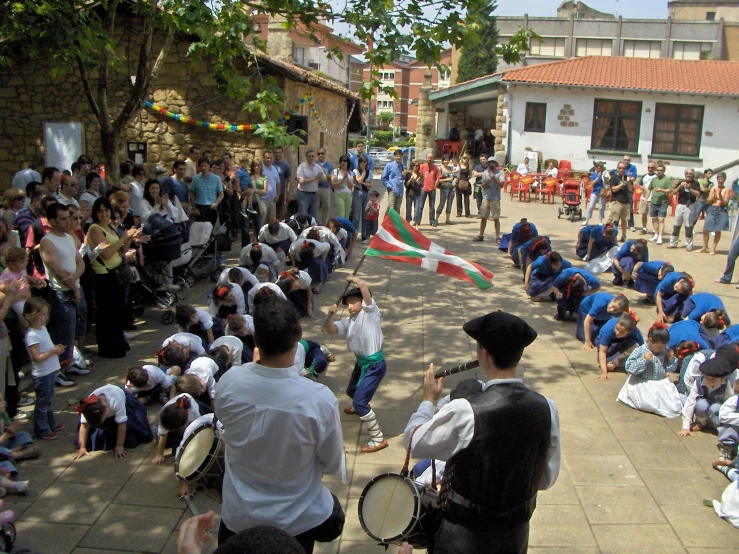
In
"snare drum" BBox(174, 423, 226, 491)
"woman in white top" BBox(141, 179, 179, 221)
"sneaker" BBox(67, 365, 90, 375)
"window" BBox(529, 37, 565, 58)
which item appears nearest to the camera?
"snare drum" BBox(174, 423, 226, 491)

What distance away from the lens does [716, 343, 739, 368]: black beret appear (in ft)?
20.9

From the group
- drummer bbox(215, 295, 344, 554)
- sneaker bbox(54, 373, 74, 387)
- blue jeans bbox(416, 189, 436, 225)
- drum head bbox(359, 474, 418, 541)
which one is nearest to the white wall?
blue jeans bbox(416, 189, 436, 225)

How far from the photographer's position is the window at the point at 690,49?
5103cm

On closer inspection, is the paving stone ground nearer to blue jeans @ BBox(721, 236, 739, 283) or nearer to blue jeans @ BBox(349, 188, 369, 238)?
blue jeans @ BBox(721, 236, 739, 283)

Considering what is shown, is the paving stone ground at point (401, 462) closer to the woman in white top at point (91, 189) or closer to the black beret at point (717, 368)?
the black beret at point (717, 368)

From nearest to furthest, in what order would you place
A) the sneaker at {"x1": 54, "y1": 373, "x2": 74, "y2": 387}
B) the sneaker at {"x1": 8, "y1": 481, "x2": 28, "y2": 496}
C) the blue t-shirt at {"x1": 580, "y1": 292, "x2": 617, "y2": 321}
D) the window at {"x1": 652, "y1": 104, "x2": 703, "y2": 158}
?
the sneaker at {"x1": 8, "y1": 481, "x2": 28, "y2": 496}, the sneaker at {"x1": 54, "y1": 373, "x2": 74, "y2": 387}, the blue t-shirt at {"x1": 580, "y1": 292, "x2": 617, "y2": 321}, the window at {"x1": 652, "y1": 104, "x2": 703, "y2": 158}

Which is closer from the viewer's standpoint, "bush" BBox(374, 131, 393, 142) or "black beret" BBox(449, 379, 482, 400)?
"black beret" BBox(449, 379, 482, 400)

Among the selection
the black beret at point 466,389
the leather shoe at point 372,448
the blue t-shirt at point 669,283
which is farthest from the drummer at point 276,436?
the blue t-shirt at point 669,283

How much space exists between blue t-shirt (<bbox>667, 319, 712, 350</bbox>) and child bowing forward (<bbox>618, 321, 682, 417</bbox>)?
0.28m

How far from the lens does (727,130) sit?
25.4 metres

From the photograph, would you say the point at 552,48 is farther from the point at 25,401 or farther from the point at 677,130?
the point at 25,401

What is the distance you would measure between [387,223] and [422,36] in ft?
14.0

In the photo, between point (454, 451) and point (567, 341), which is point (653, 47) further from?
point (454, 451)

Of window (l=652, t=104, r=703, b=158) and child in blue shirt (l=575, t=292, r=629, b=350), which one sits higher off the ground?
window (l=652, t=104, r=703, b=158)
